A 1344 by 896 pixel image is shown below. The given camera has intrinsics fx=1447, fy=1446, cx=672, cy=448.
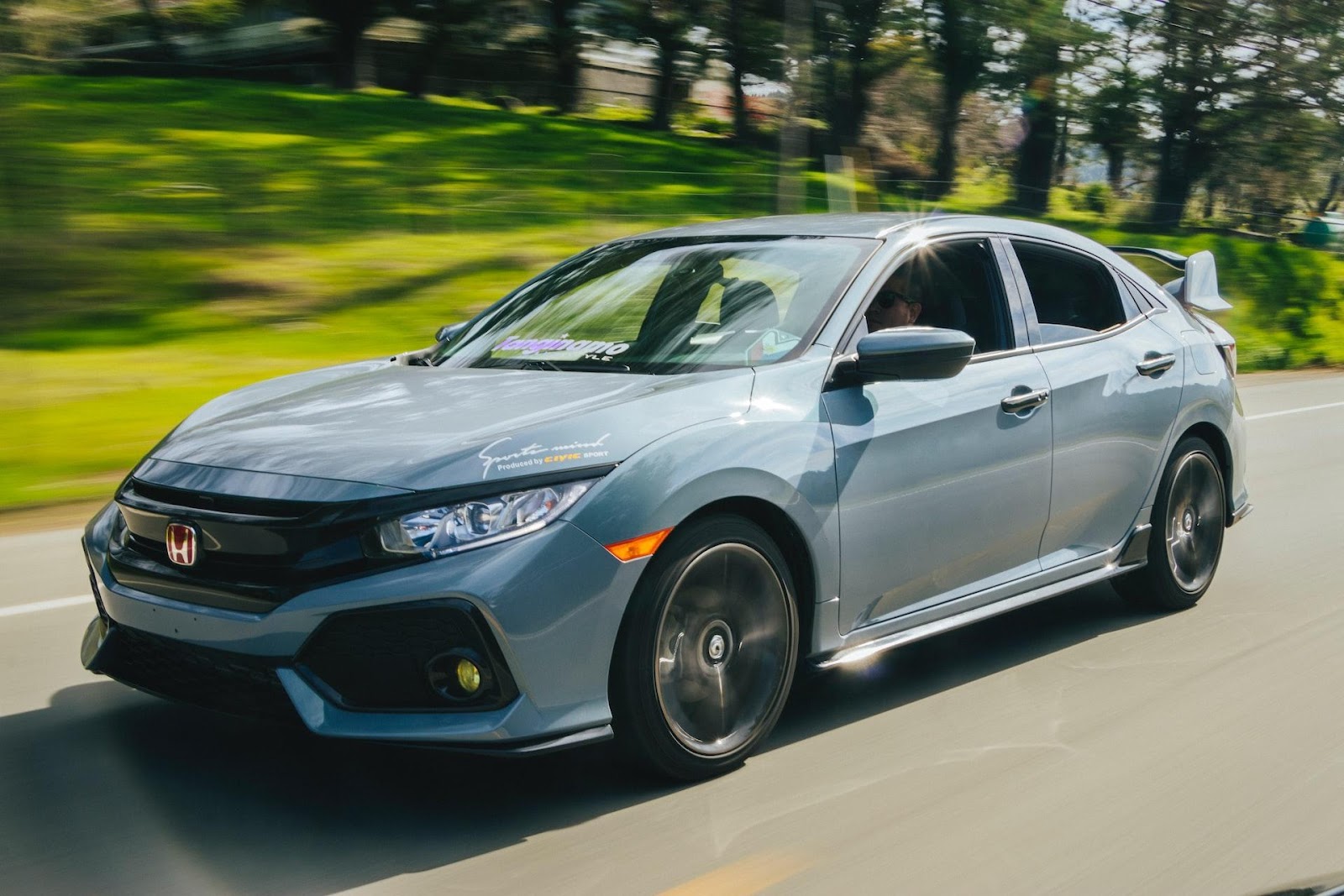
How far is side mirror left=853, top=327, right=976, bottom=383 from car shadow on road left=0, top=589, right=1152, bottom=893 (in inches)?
43.6

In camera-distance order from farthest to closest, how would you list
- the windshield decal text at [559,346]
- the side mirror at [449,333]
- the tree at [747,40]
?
the tree at [747,40] → the side mirror at [449,333] → the windshield decal text at [559,346]

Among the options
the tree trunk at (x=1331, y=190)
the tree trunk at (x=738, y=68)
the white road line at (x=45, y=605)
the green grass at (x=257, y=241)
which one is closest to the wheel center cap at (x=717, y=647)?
the white road line at (x=45, y=605)

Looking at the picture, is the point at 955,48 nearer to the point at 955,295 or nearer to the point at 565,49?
the point at 565,49

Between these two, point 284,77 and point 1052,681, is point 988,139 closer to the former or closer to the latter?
point 284,77

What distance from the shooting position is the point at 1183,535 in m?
5.96

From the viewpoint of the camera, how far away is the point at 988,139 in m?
39.2

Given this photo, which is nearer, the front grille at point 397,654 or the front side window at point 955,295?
the front grille at point 397,654

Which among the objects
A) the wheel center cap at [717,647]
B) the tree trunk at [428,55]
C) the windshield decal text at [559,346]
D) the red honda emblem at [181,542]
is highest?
the tree trunk at [428,55]

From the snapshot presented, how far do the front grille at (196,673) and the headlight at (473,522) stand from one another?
429mm

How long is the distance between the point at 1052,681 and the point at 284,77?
31.3 metres

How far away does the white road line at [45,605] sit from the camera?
570cm

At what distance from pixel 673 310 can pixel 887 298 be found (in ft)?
2.40

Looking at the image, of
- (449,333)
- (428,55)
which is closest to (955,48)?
(428,55)

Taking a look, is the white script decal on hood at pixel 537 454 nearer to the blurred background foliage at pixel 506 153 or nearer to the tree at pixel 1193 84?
the blurred background foliage at pixel 506 153
